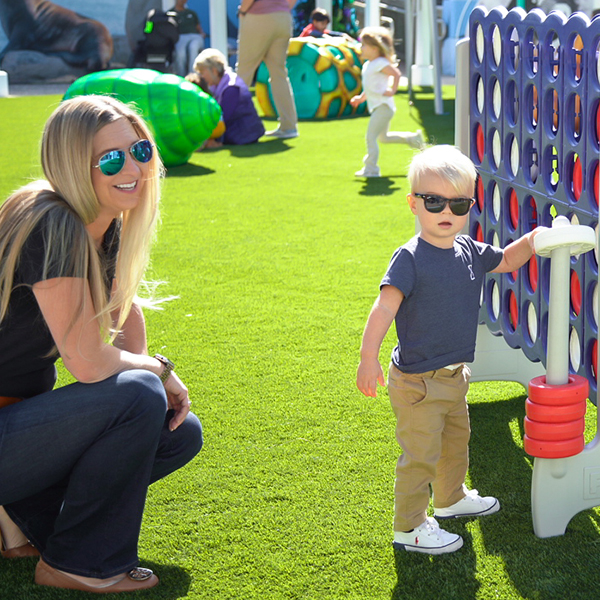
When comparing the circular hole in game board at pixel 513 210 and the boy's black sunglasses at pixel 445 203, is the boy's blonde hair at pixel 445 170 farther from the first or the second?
the circular hole in game board at pixel 513 210

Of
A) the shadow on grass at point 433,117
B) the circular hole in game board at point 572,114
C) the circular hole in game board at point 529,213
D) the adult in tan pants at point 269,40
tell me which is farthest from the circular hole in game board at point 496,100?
the adult in tan pants at point 269,40

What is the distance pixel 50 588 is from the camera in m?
2.01

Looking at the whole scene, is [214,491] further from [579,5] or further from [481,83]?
[579,5]

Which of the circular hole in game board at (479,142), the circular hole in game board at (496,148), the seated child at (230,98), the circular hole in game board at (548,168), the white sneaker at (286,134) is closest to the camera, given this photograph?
the circular hole in game board at (548,168)

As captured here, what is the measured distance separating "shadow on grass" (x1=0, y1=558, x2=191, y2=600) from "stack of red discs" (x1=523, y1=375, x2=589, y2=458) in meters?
0.88

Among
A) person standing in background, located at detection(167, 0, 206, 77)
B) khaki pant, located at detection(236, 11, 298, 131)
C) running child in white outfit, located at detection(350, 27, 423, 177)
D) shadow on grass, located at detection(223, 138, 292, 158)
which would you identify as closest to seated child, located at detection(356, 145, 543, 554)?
running child in white outfit, located at detection(350, 27, 423, 177)

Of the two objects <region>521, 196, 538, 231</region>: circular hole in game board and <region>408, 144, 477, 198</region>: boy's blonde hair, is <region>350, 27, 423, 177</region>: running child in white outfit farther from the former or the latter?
<region>408, 144, 477, 198</region>: boy's blonde hair

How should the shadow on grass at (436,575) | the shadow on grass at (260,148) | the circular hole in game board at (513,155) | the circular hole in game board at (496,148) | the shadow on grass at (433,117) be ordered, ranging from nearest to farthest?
the shadow on grass at (436,575) → the circular hole in game board at (513,155) → the circular hole in game board at (496,148) → the shadow on grass at (260,148) → the shadow on grass at (433,117)

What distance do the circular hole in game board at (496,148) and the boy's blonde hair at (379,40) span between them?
182 inches

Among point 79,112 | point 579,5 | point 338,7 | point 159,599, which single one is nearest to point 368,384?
point 159,599

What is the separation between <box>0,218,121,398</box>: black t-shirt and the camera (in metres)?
1.85

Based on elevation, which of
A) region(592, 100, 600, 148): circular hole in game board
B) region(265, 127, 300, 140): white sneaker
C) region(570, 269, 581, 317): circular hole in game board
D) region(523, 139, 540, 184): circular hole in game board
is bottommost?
region(265, 127, 300, 140): white sneaker

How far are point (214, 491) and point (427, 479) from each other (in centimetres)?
64

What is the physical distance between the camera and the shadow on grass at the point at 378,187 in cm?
662
